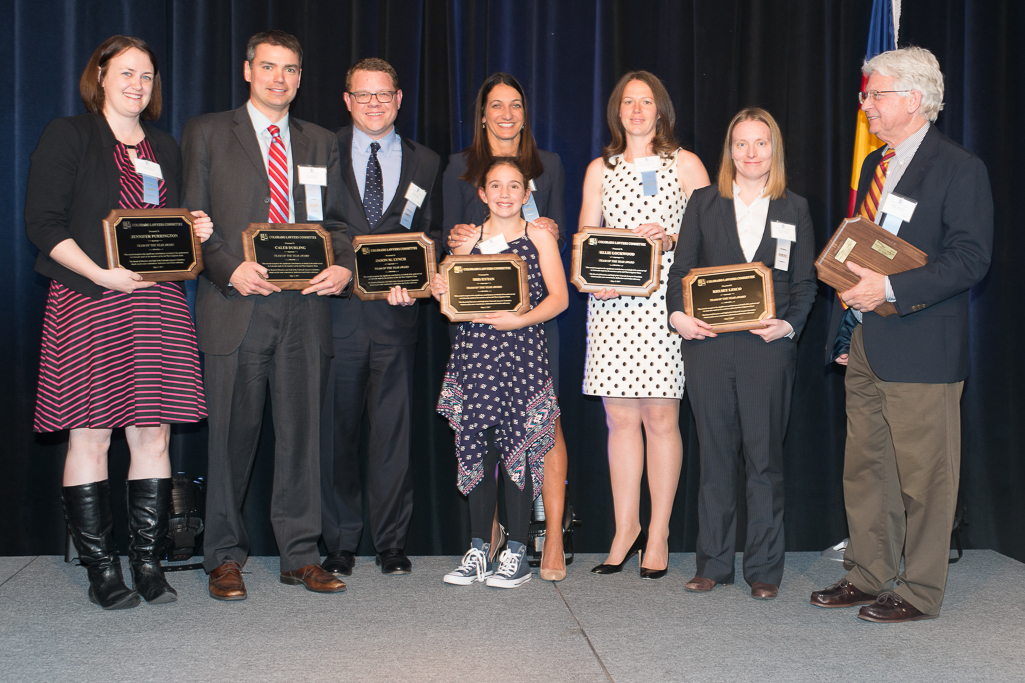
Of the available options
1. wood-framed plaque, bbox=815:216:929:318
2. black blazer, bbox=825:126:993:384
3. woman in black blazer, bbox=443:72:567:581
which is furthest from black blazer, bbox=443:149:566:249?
black blazer, bbox=825:126:993:384

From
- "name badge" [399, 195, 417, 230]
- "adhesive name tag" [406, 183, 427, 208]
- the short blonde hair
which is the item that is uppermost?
the short blonde hair

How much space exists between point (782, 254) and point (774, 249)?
46 millimetres

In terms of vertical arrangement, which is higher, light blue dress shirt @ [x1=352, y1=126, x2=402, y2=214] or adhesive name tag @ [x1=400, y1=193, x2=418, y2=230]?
light blue dress shirt @ [x1=352, y1=126, x2=402, y2=214]

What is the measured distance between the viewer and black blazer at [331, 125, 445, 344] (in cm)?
388

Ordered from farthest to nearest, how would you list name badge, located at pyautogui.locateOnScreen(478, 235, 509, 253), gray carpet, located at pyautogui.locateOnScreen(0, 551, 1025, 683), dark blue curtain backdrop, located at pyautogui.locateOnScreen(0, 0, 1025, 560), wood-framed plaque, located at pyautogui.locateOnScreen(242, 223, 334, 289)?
dark blue curtain backdrop, located at pyautogui.locateOnScreen(0, 0, 1025, 560), name badge, located at pyautogui.locateOnScreen(478, 235, 509, 253), wood-framed plaque, located at pyautogui.locateOnScreen(242, 223, 334, 289), gray carpet, located at pyautogui.locateOnScreen(0, 551, 1025, 683)

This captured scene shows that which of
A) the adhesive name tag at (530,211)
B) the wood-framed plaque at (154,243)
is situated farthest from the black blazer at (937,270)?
the wood-framed plaque at (154,243)

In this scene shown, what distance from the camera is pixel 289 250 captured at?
348cm

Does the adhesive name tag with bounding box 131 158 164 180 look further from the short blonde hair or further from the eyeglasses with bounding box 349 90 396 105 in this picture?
the short blonde hair

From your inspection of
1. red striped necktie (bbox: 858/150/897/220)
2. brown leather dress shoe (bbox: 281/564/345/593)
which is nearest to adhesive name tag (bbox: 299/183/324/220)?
brown leather dress shoe (bbox: 281/564/345/593)

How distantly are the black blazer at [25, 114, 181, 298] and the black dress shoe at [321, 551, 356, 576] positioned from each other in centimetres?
154

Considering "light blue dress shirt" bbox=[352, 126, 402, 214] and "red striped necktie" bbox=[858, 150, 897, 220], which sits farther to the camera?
"light blue dress shirt" bbox=[352, 126, 402, 214]

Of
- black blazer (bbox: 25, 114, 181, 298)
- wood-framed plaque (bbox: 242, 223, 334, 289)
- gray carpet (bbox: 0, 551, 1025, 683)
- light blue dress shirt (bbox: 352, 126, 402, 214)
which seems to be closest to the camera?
gray carpet (bbox: 0, 551, 1025, 683)

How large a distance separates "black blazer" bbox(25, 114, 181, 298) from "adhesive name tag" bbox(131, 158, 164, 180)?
0.08 metres

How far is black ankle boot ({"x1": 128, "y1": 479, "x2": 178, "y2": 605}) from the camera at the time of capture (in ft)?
11.3
